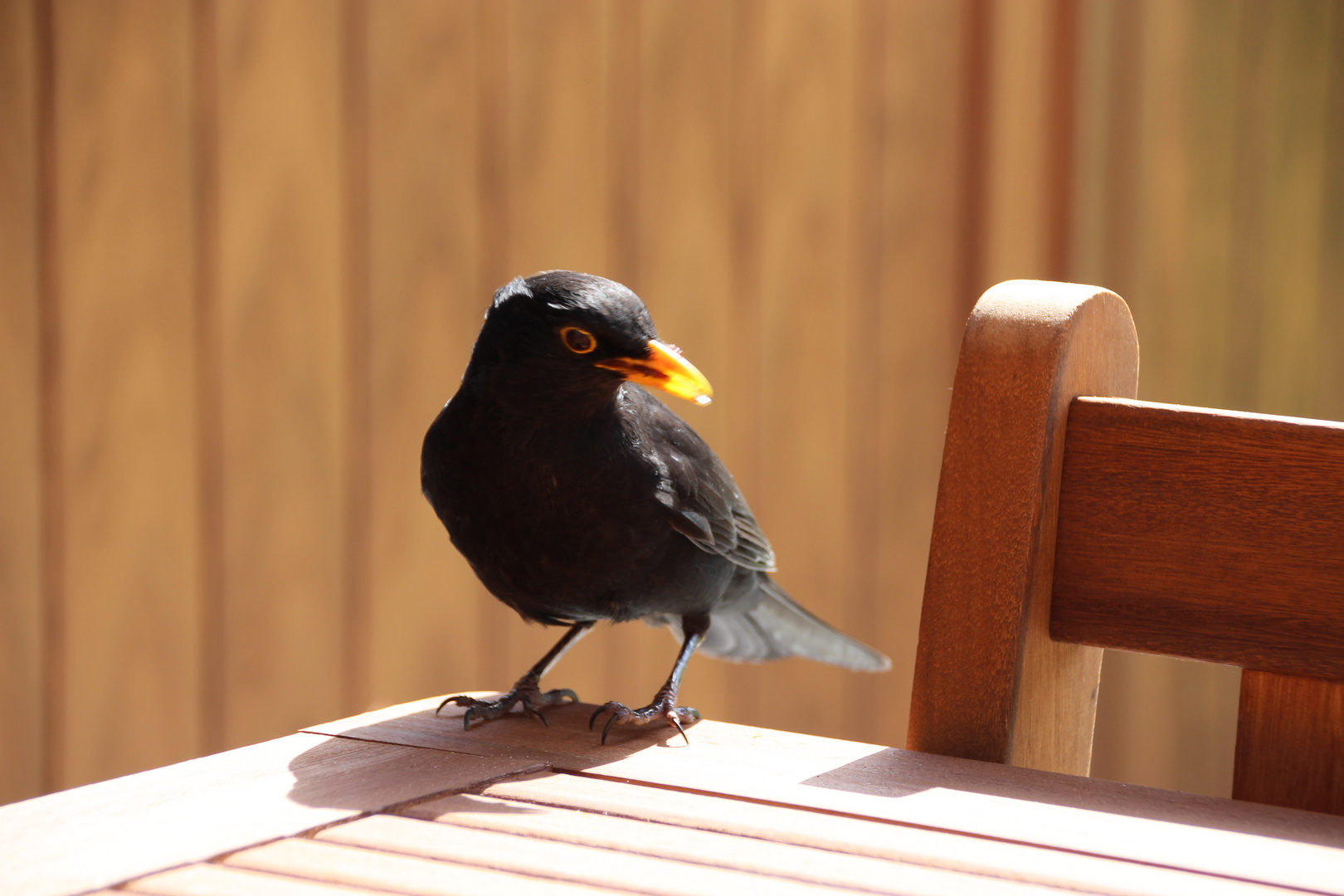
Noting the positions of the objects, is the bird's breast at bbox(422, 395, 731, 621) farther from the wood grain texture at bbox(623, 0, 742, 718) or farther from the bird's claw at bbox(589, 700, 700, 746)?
the wood grain texture at bbox(623, 0, 742, 718)

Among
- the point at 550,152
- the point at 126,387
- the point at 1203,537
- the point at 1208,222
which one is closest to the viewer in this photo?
the point at 1203,537

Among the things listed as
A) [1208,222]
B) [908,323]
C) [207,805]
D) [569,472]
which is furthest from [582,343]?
[1208,222]

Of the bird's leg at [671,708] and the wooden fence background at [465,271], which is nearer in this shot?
the bird's leg at [671,708]

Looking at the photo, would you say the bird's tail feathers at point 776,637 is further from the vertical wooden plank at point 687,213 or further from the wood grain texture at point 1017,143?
the wood grain texture at point 1017,143

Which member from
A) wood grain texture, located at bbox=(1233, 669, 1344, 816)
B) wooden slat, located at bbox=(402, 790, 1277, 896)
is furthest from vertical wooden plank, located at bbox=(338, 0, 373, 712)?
wood grain texture, located at bbox=(1233, 669, 1344, 816)

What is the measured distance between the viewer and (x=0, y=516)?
86.0 inches

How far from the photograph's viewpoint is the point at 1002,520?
1.14 metres

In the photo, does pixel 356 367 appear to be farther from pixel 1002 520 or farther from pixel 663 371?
pixel 1002 520

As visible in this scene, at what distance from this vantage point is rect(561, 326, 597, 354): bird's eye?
1444mm

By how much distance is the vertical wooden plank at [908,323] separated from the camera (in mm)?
3096

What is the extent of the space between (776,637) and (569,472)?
772 millimetres

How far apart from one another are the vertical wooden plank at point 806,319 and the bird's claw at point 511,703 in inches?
61.8

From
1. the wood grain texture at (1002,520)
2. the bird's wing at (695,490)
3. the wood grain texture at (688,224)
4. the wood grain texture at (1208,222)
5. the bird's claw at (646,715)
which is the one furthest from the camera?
the wood grain texture at (1208,222)

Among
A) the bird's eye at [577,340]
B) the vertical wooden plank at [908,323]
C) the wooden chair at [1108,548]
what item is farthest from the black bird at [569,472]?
the vertical wooden plank at [908,323]
